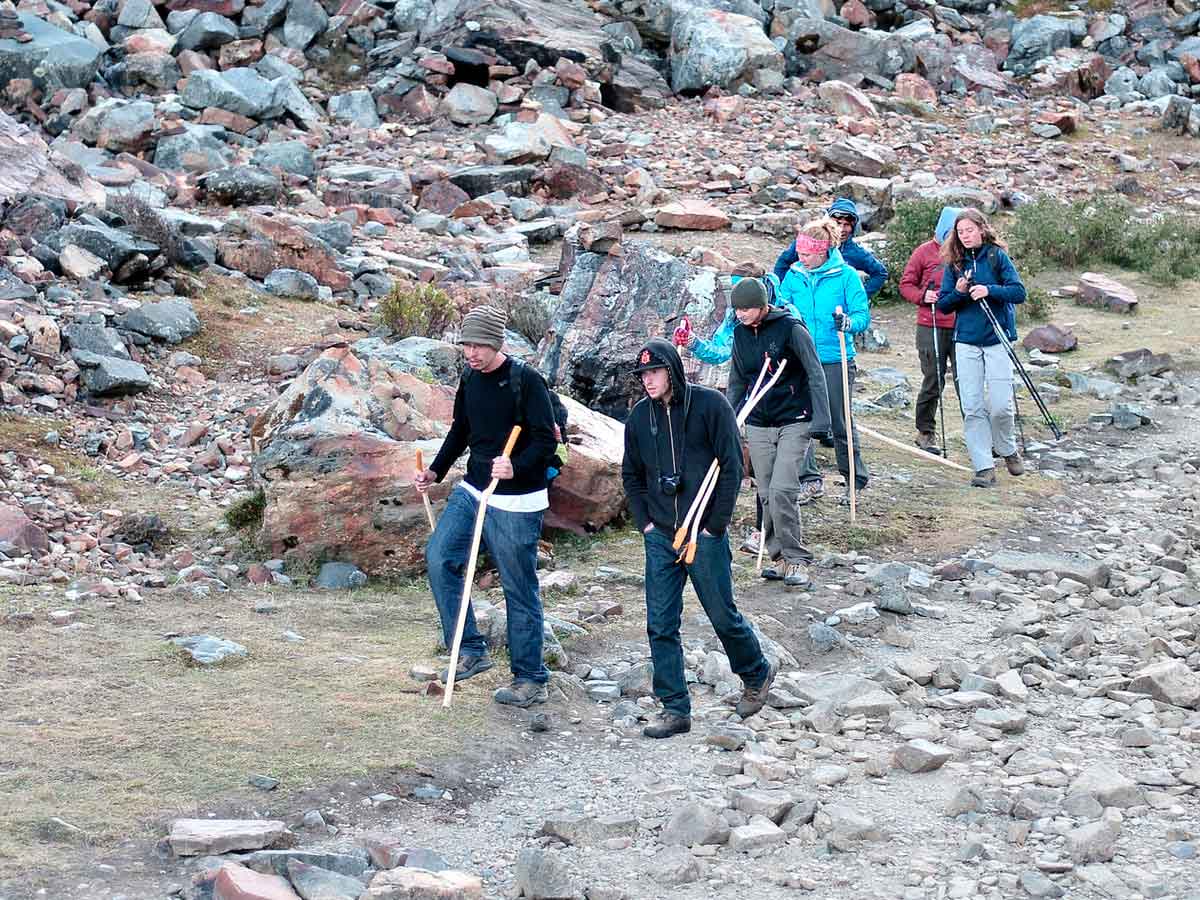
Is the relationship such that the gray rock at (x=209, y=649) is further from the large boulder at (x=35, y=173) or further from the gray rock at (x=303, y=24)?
the gray rock at (x=303, y=24)

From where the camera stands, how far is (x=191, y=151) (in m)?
23.9

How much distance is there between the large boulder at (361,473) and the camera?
31.8ft

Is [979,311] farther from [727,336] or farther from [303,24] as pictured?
[303,24]

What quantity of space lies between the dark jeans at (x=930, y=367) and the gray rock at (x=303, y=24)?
22286 mm

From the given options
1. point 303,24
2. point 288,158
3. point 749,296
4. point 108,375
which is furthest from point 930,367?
point 303,24

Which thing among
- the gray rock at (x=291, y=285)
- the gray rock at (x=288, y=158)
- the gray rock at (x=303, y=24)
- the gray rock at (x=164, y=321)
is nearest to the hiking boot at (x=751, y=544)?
the gray rock at (x=164, y=321)

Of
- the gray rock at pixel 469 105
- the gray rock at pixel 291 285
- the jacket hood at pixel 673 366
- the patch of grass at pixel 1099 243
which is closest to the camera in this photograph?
the jacket hood at pixel 673 366

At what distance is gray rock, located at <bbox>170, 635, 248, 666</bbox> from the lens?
775 cm

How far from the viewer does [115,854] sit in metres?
5.56

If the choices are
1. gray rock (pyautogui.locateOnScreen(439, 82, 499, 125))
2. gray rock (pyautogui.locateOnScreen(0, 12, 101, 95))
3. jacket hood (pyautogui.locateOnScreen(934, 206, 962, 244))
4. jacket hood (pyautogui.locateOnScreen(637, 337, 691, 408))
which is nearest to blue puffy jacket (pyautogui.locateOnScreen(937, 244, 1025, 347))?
jacket hood (pyautogui.locateOnScreen(934, 206, 962, 244))

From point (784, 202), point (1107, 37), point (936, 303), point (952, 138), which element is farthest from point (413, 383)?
point (1107, 37)

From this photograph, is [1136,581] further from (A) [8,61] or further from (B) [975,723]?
(A) [8,61]

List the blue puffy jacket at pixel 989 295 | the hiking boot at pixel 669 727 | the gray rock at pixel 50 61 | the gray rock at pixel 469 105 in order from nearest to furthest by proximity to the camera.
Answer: the hiking boot at pixel 669 727 → the blue puffy jacket at pixel 989 295 → the gray rock at pixel 50 61 → the gray rock at pixel 469 105

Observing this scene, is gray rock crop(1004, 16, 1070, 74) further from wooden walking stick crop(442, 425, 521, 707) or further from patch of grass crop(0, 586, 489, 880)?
wooden walking stick crop(442, 425, 521, 707)
